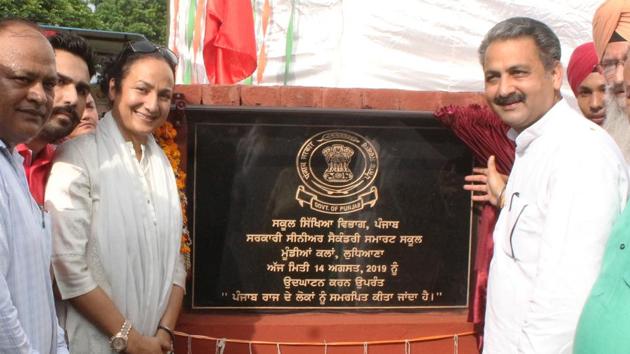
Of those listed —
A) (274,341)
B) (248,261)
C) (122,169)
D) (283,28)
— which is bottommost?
(274,341)

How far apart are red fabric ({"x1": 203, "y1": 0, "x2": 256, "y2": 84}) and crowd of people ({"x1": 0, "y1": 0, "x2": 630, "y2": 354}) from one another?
56.1 inches

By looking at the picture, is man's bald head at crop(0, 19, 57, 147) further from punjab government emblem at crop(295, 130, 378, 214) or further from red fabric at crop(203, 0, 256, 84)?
red fabric at crop(203, 0, 256, 84)

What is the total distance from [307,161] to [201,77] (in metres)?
2.17

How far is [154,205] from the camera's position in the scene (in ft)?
8.50

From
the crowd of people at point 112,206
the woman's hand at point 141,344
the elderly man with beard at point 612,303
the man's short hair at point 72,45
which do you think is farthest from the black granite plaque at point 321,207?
the elderly man with beard at point 612,303

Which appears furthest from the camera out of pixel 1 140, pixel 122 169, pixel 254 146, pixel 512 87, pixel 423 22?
pixel 423 22

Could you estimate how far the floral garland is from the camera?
3043 millimetres

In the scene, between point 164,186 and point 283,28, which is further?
point 283,28

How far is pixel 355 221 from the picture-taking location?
3340mm

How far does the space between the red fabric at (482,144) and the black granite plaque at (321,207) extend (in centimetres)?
10

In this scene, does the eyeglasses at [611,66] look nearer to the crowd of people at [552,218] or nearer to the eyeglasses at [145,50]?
the crowd of people at [552,218]

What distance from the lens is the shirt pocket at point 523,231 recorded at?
7.06 ft

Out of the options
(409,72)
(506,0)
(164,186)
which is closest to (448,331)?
(164,186)

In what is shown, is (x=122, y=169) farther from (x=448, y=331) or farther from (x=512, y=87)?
(x=448, y=331)
